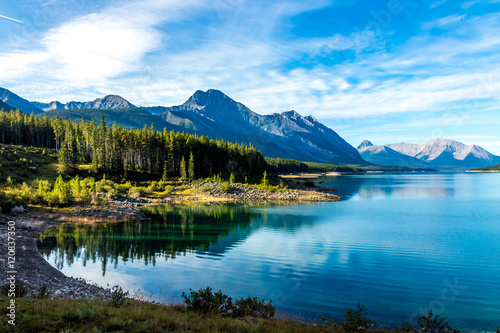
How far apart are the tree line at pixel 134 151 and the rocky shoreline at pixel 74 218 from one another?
59.3 ft

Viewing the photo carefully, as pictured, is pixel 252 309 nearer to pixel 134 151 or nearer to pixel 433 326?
pixel 433 326

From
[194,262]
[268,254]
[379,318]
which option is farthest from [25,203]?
[379,318]

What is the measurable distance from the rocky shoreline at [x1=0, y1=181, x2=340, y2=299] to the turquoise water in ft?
6.69

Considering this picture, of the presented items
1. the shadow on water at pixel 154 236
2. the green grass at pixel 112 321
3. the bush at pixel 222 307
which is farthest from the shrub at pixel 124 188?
the bush at pixel 222 307

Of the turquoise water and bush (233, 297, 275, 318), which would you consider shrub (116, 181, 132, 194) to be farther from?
bush (233, 297, 275, 318)

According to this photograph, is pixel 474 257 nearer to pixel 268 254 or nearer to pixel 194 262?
pixel 268 254

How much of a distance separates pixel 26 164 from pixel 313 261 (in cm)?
9242

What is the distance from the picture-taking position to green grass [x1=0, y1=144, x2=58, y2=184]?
77.8 metres

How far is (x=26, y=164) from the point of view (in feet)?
288

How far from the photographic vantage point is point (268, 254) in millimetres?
34469

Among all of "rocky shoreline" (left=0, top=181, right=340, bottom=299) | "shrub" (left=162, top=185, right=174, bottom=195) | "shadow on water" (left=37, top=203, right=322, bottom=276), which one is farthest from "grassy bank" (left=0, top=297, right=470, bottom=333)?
"shrub" (left=162, top=185, right=174, bottom=195)

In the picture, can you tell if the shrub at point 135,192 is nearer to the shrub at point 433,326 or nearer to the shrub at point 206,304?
the shrub at point 206,304

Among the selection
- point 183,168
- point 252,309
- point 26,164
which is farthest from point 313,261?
point 26,164

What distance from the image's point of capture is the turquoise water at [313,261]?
69.5 ft
